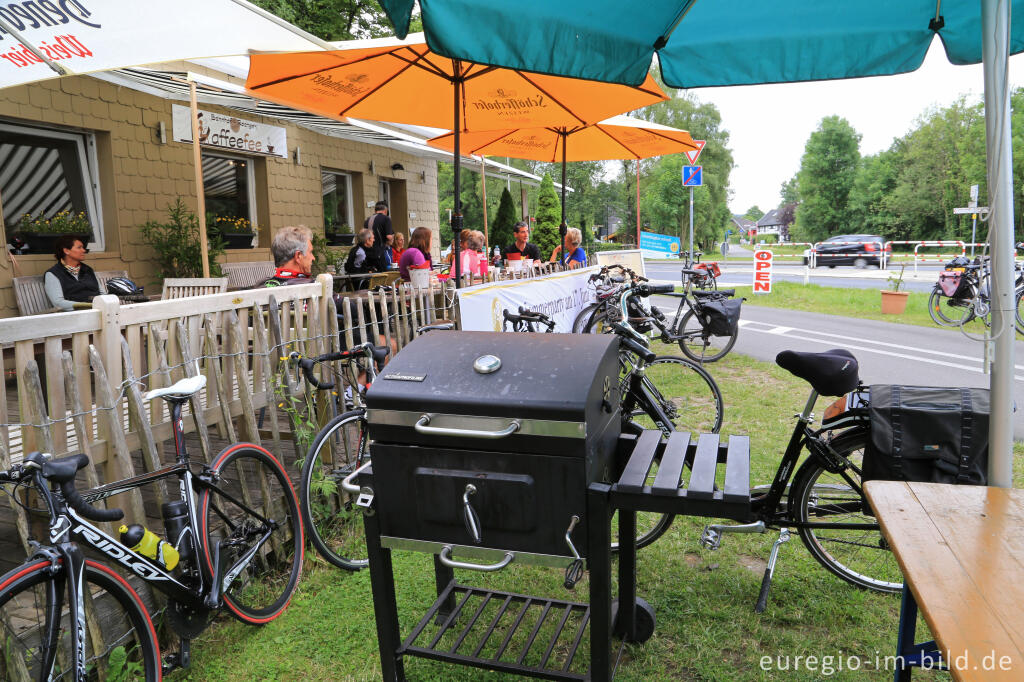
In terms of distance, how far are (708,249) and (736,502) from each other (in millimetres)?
57321

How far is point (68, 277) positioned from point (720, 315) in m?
6.36

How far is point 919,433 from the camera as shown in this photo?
2.50 meters

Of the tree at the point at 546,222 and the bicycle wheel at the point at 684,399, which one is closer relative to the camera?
the bicycle wheel at the point at 684,399

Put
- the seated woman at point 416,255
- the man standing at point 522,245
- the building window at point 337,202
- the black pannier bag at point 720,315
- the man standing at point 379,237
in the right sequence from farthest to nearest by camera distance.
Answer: the building window at point 337,202 < the man standing at point 522,245 < the man standing at point 379,237 < the seated woman at point 416,255 < the black pannier bag at point 720,315

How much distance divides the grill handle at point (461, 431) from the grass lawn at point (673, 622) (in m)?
1.27

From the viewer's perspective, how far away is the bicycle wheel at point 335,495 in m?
3.40

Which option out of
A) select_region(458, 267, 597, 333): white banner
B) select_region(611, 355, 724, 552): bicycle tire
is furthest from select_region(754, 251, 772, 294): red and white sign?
select_region(611, 355, 724, 552): bicycle tire

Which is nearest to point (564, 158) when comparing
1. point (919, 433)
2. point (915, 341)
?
point (915, 341)

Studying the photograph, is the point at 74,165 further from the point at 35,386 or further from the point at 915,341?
the point at 915,341

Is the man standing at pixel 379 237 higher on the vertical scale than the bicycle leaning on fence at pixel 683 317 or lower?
higher

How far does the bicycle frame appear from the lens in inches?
78.6

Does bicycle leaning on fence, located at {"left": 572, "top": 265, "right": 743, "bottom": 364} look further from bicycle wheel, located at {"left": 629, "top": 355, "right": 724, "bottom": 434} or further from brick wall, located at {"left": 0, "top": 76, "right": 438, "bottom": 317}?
brick wall, located at {"left": 0, "top": 76, "right": 438, "bottom": 317}

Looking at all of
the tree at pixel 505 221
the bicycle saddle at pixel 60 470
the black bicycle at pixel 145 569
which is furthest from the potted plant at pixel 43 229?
the tree at pixel 505 221

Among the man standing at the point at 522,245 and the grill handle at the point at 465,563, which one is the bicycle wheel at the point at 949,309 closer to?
the man standing at the point at 522,245
